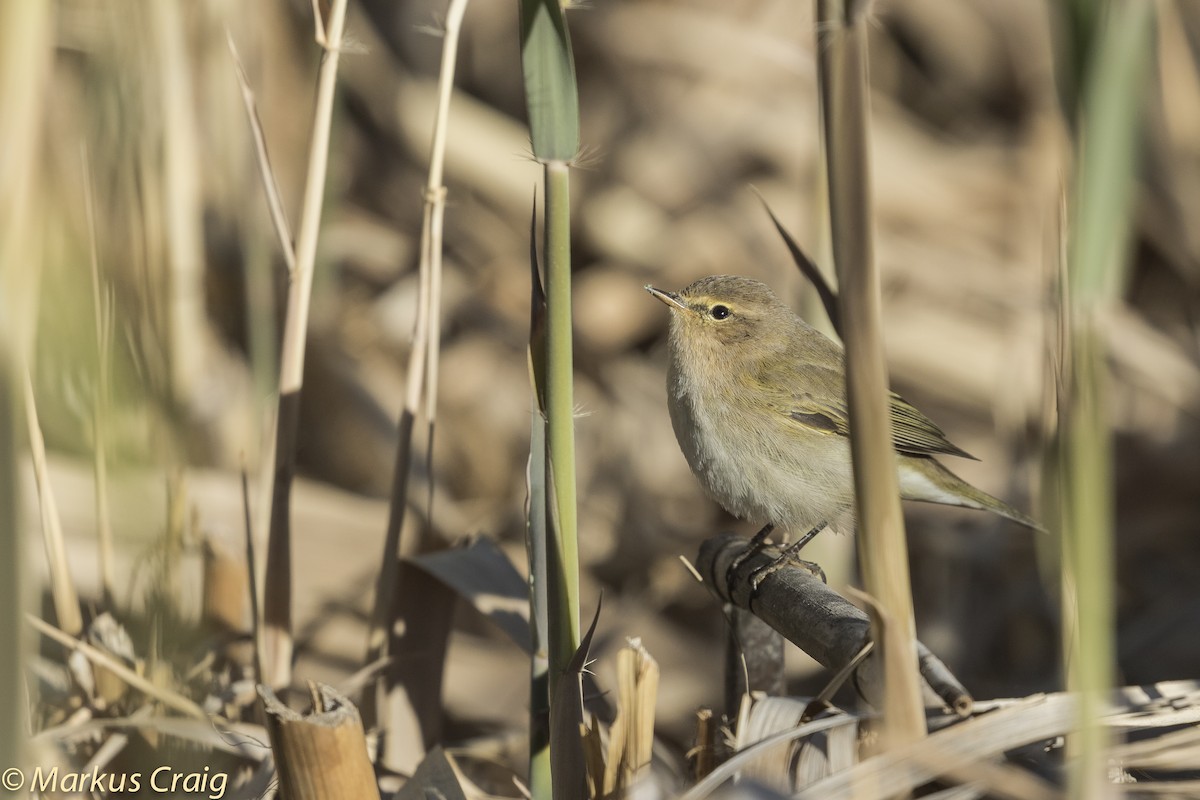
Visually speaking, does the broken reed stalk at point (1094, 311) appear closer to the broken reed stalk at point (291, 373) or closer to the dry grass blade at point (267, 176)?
the broken reed stalk at point (291, 373)

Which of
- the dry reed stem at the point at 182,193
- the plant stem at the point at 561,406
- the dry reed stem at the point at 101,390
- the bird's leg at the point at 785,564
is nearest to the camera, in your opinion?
the plant stem at the point at 561,406

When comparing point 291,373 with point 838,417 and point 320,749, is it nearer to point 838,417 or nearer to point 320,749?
point 320,749

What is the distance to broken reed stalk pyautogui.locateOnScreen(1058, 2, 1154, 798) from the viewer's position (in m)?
1.14

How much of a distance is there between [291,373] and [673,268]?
313 centimetres

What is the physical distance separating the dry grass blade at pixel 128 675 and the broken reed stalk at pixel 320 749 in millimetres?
215

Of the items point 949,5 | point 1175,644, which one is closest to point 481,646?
point 1175,644

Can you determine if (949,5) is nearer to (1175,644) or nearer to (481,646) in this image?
(1175,644)

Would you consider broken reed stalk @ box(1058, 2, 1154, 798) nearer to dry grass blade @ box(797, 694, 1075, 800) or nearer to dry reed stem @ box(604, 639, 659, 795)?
dry grass blade @ box(797, 694, 1075, 800)

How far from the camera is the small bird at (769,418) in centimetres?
302

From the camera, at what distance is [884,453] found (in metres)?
1.27

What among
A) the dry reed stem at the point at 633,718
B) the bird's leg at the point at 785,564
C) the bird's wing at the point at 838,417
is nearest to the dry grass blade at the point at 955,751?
the dry reed stem at the point at 633,718

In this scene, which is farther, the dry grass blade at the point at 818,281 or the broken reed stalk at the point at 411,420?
the broken reed stalk at the point at 411,420

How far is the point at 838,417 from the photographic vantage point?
10.6ft

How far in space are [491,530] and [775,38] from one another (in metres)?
2.59
